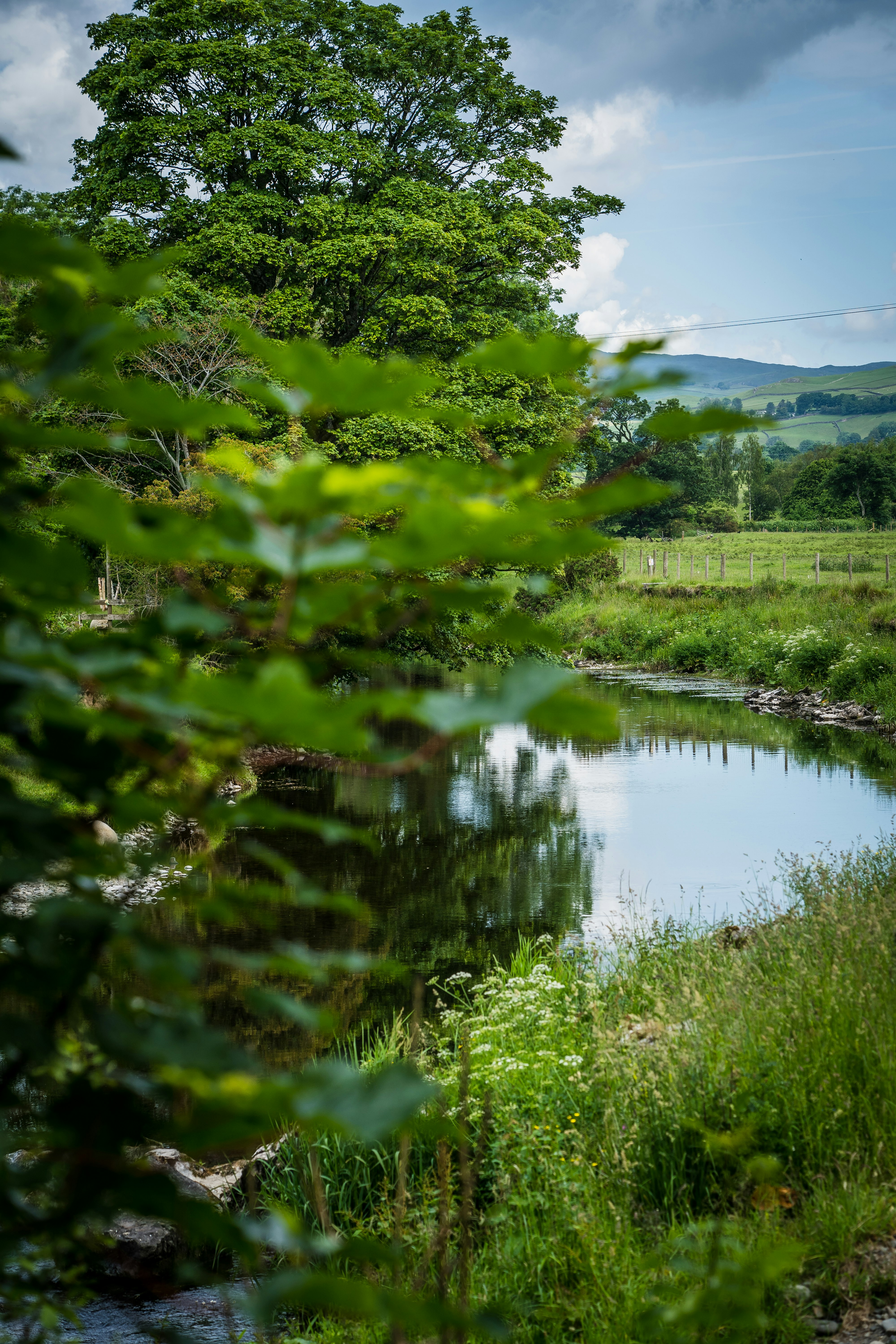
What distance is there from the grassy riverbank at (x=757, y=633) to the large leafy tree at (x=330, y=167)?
9.87 meters

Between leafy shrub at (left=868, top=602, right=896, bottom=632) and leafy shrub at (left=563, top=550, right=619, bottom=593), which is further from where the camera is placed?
leafy shrub at (left=563, top=550, right=619, bottom=593)

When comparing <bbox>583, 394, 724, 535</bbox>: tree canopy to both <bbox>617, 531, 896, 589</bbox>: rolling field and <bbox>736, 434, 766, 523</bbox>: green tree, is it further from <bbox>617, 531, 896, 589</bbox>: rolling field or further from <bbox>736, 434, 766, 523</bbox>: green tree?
<bbox>736, 434, 766, 523</bbox>: green tree

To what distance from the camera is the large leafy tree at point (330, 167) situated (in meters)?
16.9

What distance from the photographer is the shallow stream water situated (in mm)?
8250

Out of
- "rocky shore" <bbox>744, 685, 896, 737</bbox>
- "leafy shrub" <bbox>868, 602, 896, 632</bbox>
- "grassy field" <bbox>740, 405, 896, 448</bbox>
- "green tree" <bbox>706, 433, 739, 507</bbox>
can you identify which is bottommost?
"rocky shore" <bbox>744, 685, 896, 737</bbox>

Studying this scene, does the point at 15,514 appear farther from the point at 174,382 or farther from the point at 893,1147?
the point at 174,382

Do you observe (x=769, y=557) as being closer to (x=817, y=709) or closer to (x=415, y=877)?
(x=817, y=709)

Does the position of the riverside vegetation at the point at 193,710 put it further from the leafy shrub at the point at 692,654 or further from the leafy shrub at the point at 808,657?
the leafy shrub at the point at 692,654

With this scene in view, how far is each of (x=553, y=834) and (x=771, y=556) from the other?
32665 millimetres

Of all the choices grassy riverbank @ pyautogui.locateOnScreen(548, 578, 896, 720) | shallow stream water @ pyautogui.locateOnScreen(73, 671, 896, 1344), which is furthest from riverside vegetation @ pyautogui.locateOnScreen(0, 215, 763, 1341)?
grassy riverbank @ pyautogui.locateOnScreen(548, 578, 896, 720)

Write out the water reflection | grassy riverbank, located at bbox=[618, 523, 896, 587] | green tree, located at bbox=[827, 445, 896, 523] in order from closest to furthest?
1. the water reflection
2. grassy riverbank, located at bbox=[618, 523, 896, 587]
3. green tree, located at bbox=[827, 445, 896, 523]

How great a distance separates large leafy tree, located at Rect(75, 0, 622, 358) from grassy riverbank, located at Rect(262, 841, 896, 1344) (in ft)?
44.2

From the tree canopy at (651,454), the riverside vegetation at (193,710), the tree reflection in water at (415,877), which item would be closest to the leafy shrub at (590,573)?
the tree canopy at (651,454)

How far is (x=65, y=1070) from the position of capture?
36.6 inches
